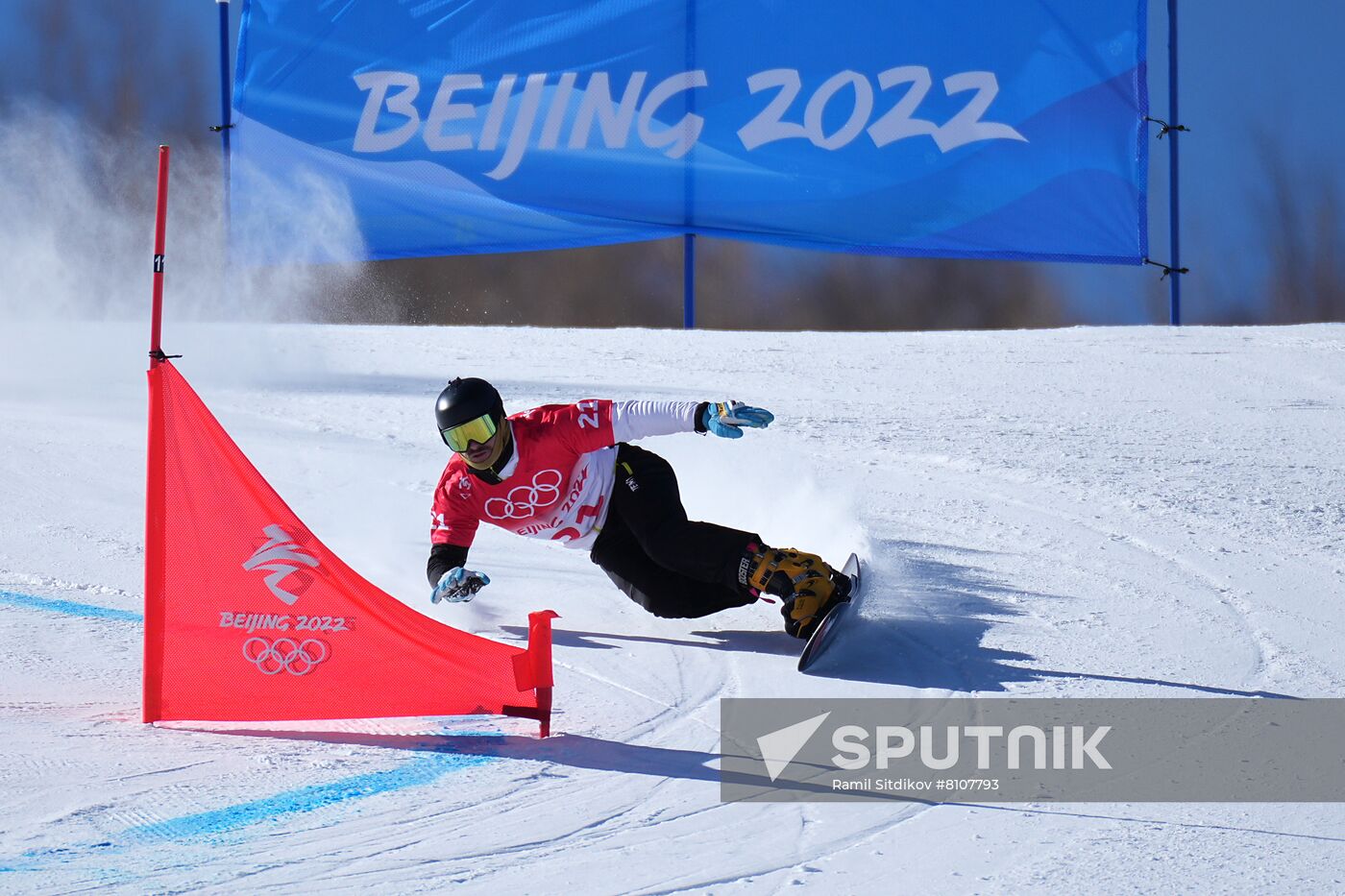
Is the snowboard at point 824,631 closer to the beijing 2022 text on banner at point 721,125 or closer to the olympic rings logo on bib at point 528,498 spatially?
the olympic rings logo on bib at point 528,498

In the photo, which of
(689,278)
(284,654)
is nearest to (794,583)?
(284,654)

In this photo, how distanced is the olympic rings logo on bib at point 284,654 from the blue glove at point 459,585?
1.37 ft

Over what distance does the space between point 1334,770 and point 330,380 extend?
6472 mm

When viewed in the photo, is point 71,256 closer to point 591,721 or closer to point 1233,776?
point 591,721

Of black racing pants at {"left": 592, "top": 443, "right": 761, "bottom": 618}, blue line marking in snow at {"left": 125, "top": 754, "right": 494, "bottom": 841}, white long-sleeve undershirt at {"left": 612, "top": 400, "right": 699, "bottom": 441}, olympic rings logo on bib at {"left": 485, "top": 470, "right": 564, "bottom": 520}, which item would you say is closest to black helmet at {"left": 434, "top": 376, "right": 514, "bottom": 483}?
olympic rings logo on bib at {"left": 485, "top": 470, "right": 564, "bottom": 520}

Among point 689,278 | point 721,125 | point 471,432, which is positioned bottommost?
point 471,432

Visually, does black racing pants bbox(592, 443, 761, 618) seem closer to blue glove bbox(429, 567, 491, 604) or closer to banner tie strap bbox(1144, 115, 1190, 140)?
blue glove bbox(429, 567, 491, 604)

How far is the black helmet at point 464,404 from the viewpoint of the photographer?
3.86 meters

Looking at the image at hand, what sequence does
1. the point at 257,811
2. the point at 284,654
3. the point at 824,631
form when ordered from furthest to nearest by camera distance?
the point at 824,631, the point at 284,654, the point at 257,811

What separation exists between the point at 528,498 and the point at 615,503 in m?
0.31

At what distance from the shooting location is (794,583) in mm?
4051

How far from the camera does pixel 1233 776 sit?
2957 millimetres

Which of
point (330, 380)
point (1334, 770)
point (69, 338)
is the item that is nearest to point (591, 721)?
point (1334, 770)

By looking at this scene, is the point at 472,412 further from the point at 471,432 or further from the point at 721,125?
Result: the point at 721,125
